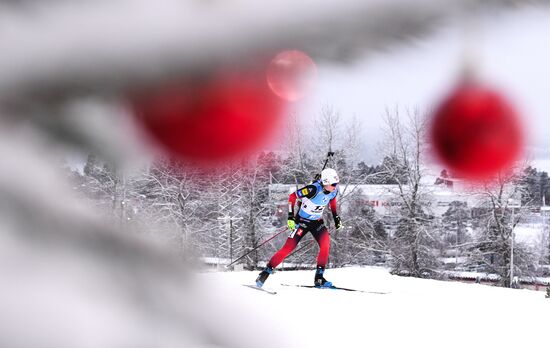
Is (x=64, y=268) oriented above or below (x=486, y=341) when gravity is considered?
above

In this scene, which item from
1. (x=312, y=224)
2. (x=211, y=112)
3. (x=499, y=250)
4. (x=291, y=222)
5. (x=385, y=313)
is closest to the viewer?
(x=211, y=112)

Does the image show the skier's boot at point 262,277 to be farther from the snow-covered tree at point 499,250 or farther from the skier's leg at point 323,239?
the snow-covered tree at point 499,250

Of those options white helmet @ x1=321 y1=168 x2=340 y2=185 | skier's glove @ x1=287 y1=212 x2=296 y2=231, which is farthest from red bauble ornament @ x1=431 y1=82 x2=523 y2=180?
skier's glove @ x1=287 y1=212 x2=296 y2=231

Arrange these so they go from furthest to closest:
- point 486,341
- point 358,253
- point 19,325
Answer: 1. point 358,253
2. point 486,341
3. point 19,325

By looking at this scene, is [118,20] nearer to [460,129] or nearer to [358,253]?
[460,129]

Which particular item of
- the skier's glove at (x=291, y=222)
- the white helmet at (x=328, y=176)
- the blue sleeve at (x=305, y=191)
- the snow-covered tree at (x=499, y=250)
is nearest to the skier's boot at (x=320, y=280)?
the skier's glove at (x=291, y=222)

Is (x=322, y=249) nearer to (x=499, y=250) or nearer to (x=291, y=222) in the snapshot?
(x=291, y=222)

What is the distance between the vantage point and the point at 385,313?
2375 millimetres

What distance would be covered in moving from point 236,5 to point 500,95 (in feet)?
0.51

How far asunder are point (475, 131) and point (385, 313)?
222cm

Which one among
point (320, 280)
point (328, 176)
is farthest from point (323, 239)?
point (328, 176)

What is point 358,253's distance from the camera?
8.41m

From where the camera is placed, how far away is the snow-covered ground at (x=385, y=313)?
25 centimetres

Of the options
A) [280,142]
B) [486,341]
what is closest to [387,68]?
[280,142]
